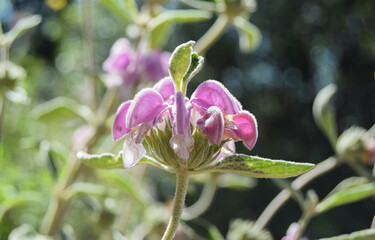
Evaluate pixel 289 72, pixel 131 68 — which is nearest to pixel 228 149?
pixel 131 68

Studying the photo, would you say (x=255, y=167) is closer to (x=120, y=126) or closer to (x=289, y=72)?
(x=120, y=126)

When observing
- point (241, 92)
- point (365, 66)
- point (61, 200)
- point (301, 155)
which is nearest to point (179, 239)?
point (61, 200)

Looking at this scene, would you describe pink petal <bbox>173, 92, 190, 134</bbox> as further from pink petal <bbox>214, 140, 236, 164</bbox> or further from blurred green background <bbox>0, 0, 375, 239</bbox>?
blurred green background <bbox>0, 0, 375, 239</bbox>

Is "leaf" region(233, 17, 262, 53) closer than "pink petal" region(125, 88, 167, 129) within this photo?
No

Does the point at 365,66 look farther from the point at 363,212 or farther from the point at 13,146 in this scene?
the point at 13,146

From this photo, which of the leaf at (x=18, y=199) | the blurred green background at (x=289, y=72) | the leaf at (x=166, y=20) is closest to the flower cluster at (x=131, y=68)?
the leaf at (x=166, y=20)

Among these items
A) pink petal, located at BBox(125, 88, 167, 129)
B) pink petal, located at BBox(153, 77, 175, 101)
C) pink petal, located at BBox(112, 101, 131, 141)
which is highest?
pink petal, located at BBox(153, 77, 175, 101)

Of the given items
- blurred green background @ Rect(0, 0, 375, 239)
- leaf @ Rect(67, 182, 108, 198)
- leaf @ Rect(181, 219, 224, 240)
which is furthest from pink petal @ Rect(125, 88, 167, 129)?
blurred green background @ Rect(0, 0, 375, 239)
